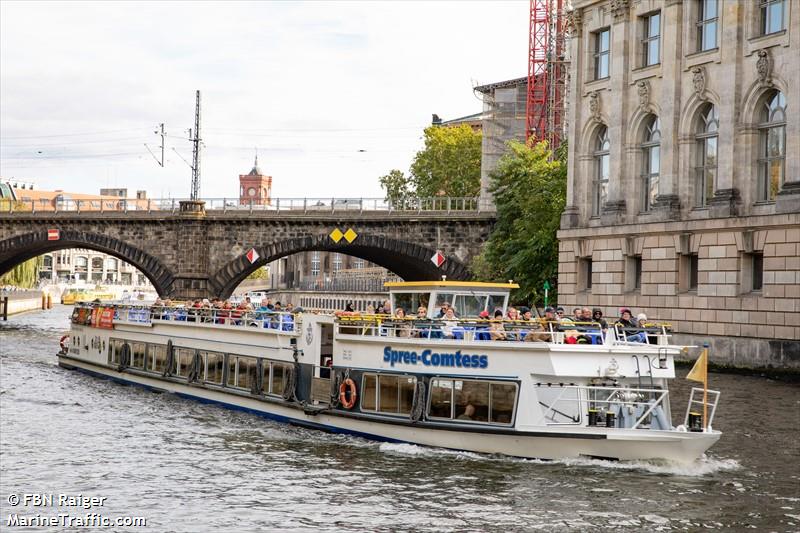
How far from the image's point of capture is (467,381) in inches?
1171

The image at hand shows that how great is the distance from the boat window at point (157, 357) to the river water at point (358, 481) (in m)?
7.24

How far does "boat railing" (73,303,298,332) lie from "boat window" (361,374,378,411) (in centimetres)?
390

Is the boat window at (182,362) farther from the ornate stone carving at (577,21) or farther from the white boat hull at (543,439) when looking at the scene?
the ornate stone carving at (577,21)

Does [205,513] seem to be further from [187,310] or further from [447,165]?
[447,165]

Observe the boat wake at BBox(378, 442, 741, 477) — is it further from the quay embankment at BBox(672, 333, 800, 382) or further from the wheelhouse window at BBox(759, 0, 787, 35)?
the wheelhouse window at BBox(759, 0, 787, 35)

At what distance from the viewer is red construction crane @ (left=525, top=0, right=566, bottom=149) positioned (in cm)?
10094

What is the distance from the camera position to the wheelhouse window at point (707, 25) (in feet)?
177

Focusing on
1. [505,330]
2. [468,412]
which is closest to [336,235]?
[468,412]

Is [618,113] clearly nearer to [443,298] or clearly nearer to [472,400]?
[443,298]

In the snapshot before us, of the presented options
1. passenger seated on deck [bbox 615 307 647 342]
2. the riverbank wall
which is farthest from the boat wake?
the riverbank wall

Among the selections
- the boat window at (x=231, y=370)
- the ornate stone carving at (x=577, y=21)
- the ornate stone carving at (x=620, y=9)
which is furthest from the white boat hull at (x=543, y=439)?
the ornate stone carving at (x=577, y=21)

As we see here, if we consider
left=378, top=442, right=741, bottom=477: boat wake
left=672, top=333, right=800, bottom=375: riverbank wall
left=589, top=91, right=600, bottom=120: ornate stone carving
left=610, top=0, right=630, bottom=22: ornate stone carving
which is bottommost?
left=378, top=442, right=741, bottom=477: boat wake

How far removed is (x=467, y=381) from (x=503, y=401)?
1.09 meters

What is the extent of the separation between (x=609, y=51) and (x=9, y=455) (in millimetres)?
38165
